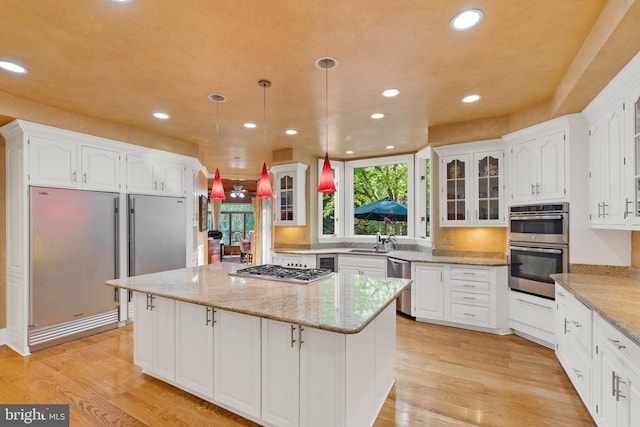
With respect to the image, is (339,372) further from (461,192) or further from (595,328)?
(461,192)

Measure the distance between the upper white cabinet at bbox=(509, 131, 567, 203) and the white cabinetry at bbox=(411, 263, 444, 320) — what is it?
1.29 meters

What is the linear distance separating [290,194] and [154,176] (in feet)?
7.00

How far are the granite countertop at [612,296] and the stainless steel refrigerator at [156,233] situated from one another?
4542 mm

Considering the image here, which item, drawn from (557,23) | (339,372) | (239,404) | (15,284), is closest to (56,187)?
(15,284)

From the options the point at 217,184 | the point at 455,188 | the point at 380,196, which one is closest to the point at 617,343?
the point at 455,188

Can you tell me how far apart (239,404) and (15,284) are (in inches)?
118

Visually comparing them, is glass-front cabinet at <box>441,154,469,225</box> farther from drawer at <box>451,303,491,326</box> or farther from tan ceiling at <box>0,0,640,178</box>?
drawer at <box>451,303,491,326</box>

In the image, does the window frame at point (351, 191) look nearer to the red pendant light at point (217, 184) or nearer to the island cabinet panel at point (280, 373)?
the red pendant light at point (217, 184)

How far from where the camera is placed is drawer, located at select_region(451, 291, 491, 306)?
3779 mm

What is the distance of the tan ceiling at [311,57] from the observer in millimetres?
1797

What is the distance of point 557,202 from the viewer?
10.3 feet

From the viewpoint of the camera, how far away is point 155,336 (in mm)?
2617

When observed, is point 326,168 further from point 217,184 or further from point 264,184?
point 217,184

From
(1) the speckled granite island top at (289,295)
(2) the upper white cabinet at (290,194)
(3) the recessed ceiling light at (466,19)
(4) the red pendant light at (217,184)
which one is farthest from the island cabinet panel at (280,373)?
(2) the upper white cabinet at (290,194)
